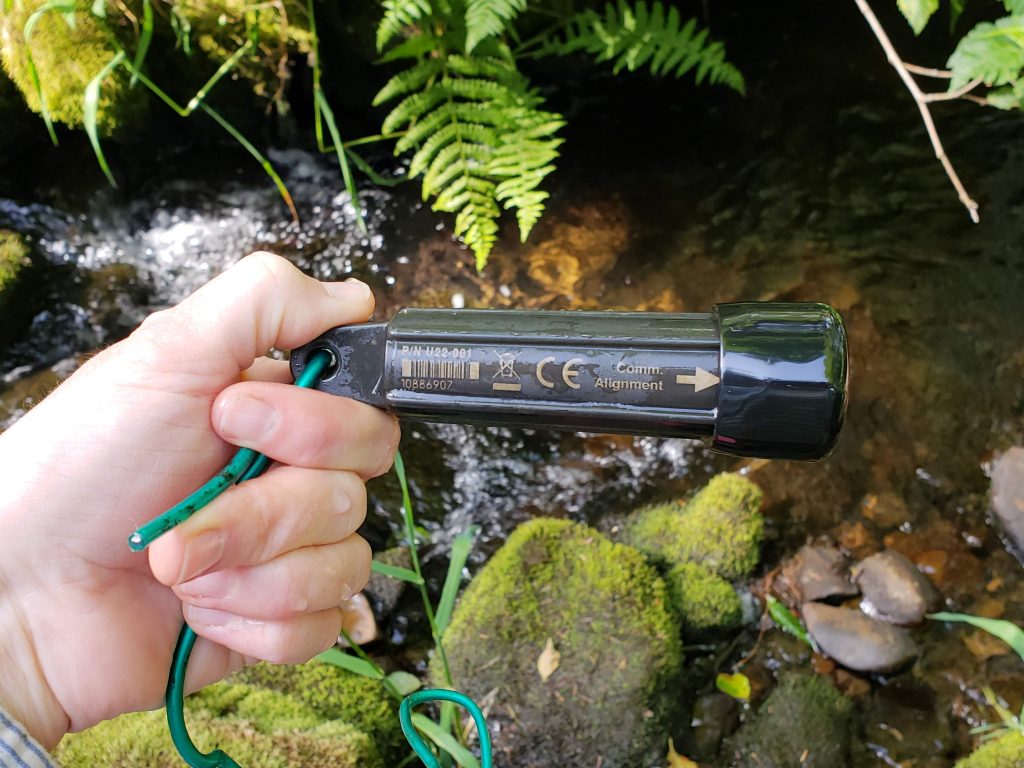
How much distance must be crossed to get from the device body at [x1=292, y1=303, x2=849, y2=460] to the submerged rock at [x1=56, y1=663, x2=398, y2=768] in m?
0.92

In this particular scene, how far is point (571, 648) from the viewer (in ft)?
6.21

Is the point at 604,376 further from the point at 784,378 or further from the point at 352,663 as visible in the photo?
the point at 352,663

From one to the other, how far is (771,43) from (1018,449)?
1953 mm

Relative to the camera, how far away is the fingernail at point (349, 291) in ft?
4.12

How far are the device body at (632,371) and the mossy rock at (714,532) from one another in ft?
3.96

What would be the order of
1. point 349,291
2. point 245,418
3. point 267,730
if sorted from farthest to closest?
point 267,730 < point 349,291 < point 245,418

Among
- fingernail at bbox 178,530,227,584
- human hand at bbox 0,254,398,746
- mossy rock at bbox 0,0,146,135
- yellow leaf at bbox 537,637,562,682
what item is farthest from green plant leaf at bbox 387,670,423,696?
mossy rock at bbox 0,0,146,135

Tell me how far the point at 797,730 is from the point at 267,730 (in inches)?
53.9

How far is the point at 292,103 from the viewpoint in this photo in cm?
299

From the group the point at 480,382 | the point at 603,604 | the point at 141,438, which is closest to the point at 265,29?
the point at 141,438

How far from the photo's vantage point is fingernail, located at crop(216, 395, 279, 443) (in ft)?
3.75

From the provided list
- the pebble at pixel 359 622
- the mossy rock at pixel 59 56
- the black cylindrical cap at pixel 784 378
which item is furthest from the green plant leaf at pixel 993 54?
the mossy rock at pixel 59 56

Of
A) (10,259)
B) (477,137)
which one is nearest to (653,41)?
(477,137)

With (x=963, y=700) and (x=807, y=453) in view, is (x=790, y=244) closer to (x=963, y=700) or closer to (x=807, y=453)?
(x=963, y=700)
